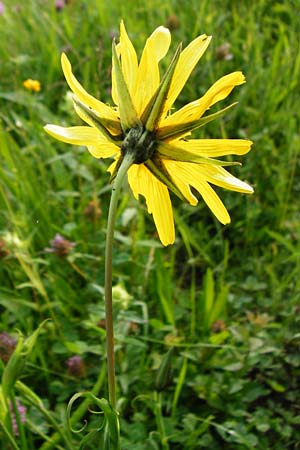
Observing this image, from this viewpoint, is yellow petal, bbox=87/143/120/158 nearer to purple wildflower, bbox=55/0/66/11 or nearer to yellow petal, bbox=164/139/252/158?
yellow petal, bbox=164/139/252/158

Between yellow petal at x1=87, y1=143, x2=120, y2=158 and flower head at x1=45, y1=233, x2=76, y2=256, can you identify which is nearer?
yellow petal at x1=87, y1=143, x2=120, y2=158

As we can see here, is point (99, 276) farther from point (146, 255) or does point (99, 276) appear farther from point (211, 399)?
Answer: point (211, 399)

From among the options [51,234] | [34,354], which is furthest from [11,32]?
[34,354]

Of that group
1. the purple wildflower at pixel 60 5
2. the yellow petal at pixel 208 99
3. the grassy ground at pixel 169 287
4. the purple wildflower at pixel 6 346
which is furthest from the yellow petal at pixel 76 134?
the purple wildflower at pixel 60 5

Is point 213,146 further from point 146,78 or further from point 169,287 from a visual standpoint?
point 169,287

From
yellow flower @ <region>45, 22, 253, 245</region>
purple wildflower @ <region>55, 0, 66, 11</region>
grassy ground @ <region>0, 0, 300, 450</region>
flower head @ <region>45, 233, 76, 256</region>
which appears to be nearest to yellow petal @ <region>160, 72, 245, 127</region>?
yellow flower @ <region>45, 22, 253, 245</region>

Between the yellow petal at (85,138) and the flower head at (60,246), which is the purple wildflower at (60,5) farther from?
the yellow petal at (85,138)
